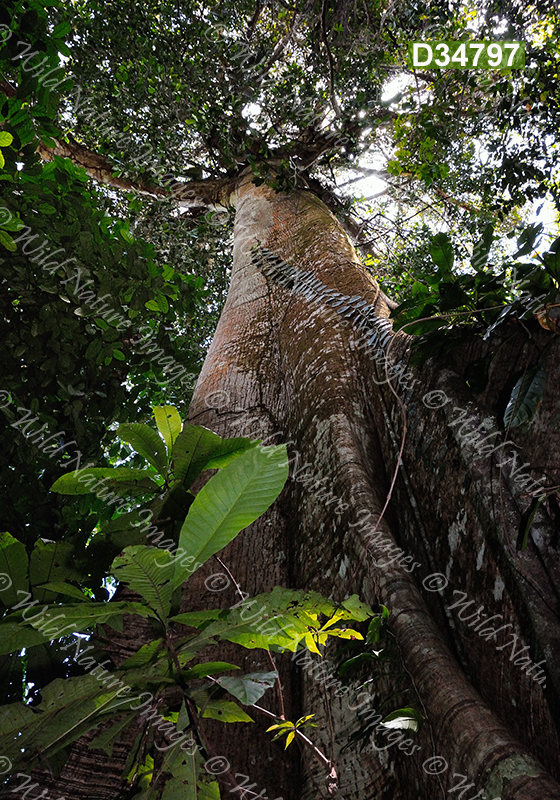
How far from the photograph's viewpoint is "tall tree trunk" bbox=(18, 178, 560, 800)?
3.06 ft

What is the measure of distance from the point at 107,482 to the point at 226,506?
1.84 feet

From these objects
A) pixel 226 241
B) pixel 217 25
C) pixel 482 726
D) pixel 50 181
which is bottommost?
pixel 482 726

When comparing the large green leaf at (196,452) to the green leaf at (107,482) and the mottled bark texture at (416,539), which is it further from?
the mottled bark texture at (416,539)

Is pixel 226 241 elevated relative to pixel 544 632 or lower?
elevated

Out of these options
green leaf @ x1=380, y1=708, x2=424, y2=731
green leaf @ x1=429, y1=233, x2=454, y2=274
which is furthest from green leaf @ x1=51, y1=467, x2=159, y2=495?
green leaf @ x1=429, y1=233, x2=454, y2=274

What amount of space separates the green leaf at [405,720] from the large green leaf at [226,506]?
419mm

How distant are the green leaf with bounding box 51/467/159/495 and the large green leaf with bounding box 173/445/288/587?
0.48 meters

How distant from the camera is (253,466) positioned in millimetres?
886

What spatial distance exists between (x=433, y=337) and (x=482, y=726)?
97 centimetres

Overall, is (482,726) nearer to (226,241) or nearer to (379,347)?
(379,347)

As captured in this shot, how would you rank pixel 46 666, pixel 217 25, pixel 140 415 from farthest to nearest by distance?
1. pixel 217 25
2. pixel 140 415
3. pixel 46 666

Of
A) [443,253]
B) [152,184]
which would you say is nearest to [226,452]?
[443,253]

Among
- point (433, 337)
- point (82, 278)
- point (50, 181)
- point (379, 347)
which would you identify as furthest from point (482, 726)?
point (50, 181)

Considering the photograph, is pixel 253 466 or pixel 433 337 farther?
pixel 433 337
